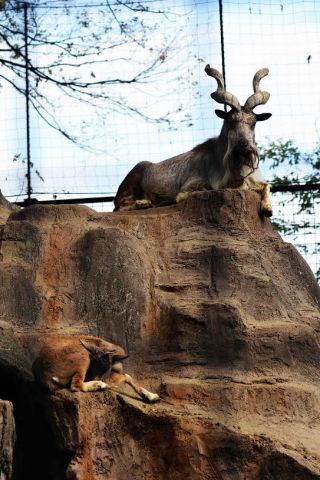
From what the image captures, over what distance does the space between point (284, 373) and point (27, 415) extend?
2.22m

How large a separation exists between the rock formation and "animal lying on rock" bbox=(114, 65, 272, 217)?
95cm

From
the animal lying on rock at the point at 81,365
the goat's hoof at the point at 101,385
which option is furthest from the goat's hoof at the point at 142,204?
the goat's hoof at the point at 101,385

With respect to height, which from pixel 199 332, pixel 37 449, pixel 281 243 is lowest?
pixel 37 449

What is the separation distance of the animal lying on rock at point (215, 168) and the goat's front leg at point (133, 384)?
254 centimetres

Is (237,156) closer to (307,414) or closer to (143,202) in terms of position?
(143,202)

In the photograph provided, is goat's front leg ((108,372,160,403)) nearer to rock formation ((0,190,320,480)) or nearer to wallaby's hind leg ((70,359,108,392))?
rock formation ((0,190,320,480))

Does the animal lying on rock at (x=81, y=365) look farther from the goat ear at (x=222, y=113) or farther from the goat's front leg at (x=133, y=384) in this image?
the goat ear at (x=222, y=113)

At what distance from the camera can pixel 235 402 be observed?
9.67 m

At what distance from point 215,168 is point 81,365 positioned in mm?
4403

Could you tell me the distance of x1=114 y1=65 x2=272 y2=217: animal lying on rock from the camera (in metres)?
12.6

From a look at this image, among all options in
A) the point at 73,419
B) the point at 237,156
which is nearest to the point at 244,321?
the point at 73,419

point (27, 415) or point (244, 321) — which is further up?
point (244, 321)

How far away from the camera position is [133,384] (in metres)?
9.77

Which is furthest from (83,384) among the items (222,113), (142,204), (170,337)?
(222,113)
